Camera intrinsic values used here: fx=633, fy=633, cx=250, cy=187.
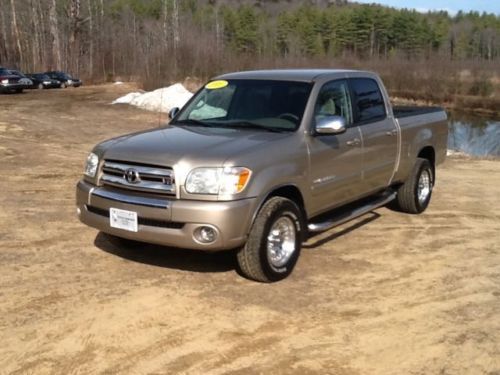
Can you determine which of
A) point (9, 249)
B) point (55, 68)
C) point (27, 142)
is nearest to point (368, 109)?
point (9, 249)

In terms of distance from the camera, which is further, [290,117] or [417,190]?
[417,190]

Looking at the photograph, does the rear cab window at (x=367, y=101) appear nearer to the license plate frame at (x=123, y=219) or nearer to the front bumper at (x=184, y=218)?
the front bumper at (x=184, y=218)

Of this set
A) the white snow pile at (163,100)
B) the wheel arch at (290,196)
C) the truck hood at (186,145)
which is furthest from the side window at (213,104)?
the white snow pile at (163,100)

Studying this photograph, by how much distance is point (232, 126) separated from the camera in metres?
6.08

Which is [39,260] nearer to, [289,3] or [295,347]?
[295,347]

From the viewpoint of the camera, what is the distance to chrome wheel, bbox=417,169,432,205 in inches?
329

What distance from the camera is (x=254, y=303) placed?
5.10 meters

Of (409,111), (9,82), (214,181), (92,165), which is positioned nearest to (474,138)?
(409,111)

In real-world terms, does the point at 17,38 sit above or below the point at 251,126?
above

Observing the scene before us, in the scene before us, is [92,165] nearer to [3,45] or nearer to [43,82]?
[43,82]

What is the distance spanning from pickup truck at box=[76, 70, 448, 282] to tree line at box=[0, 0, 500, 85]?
31.4m

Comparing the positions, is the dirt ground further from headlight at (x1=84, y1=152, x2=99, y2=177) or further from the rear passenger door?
headlight at (x1=84, y1=152, x2=99, y2=177)

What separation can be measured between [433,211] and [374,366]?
4938 millimetres

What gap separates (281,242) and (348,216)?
Answer: 3.75 feet
